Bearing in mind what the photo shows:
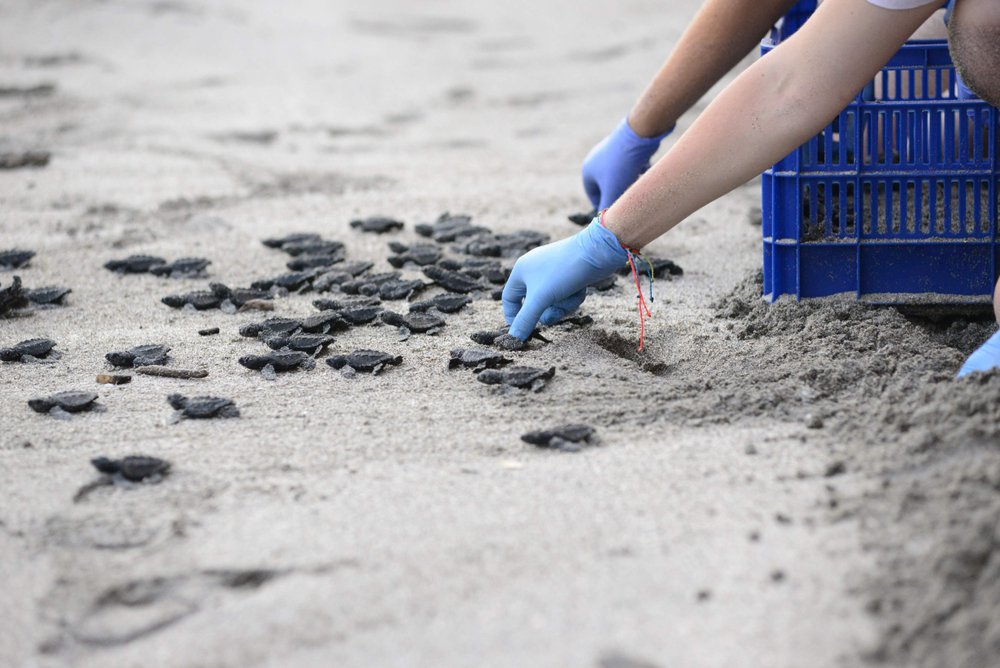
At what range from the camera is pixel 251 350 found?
7.99ft

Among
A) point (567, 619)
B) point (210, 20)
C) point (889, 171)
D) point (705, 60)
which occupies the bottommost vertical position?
point (567, 619)

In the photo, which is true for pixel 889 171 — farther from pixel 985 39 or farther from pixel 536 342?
pixel 536 342

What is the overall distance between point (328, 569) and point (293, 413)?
0.63 meters

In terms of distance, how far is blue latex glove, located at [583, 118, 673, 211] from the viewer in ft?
9.78

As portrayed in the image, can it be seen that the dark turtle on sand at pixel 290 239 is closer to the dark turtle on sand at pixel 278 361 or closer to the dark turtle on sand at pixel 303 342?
the dark turtle on sand at pixel 303 342

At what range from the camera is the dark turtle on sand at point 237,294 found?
2805mm

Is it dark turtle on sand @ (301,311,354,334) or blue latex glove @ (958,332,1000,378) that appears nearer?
blue latex glove @ (958,332,1000,378)

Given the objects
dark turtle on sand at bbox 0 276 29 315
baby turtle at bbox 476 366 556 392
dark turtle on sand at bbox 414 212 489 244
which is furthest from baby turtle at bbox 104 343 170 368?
dark turtle on sand at bbox 414 212 489 244

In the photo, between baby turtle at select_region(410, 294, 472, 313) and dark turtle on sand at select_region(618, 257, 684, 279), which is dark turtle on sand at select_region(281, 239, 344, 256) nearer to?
baby turtle at select_region(410, 294, 472, 313)

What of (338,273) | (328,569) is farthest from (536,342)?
(328,569)

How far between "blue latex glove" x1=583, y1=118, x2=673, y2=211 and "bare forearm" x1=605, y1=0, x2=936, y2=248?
2.76ft

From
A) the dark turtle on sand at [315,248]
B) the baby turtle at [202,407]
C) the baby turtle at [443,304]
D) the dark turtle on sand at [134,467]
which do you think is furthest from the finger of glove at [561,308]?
the dark turtle on sand at [315,248]

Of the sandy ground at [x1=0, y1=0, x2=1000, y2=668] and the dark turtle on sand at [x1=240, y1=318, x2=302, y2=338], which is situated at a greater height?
the dark turtle on sand at [x1=240, y1=318, x2=302, y2=338]

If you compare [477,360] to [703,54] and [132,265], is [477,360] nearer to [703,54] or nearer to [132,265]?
[703,54]
